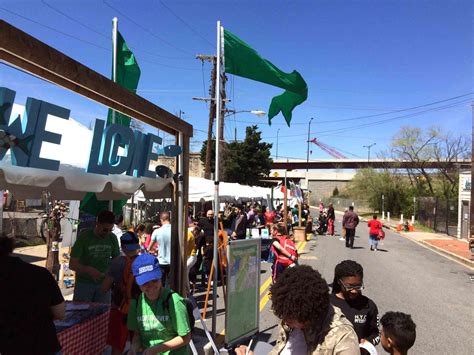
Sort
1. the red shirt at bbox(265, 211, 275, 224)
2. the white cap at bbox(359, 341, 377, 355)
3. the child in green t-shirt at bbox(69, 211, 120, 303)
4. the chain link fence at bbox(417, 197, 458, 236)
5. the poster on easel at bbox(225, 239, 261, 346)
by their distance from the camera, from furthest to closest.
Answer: the chain link fence at bbox(417, 197, 458, 236)
the red shirt at bbox(265, 211, 275, 224)
the poster on easel at bbox(225, 239, 261, 346)
the child in green t-shirt at bbox(69, 211, 120, 303)
the white cap at bbox(359, 341, 377, 355)

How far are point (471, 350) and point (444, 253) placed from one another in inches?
547

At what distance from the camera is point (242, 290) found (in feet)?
18.6

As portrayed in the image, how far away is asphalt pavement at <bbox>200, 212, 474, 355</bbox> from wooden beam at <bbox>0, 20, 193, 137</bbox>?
3.97m

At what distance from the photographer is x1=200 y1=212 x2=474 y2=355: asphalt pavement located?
664cm

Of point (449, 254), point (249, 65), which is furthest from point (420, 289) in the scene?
point (449, 254)

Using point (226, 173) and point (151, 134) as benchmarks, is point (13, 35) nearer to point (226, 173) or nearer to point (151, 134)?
point (151, 134)

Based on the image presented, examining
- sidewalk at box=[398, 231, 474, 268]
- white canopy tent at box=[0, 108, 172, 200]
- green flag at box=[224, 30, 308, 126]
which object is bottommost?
sidewalk at box=[398, 231, 474, 268]

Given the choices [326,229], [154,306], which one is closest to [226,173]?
[326,229]

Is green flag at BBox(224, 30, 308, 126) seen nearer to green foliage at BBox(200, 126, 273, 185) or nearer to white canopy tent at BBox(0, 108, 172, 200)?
white canopy tent at BBox(0, 108, 172, 200)

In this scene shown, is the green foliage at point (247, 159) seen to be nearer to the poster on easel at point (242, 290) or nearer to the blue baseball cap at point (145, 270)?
the poster on easel at point (242, 290)

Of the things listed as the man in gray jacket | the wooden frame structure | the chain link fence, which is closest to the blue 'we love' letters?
the wooden frame structure

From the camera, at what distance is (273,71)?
603cm

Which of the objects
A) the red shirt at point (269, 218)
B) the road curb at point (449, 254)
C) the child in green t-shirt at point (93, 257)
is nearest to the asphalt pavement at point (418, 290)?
the road curb at point (449, 254)

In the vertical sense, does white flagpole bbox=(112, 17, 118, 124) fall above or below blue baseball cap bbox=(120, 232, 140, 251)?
above
